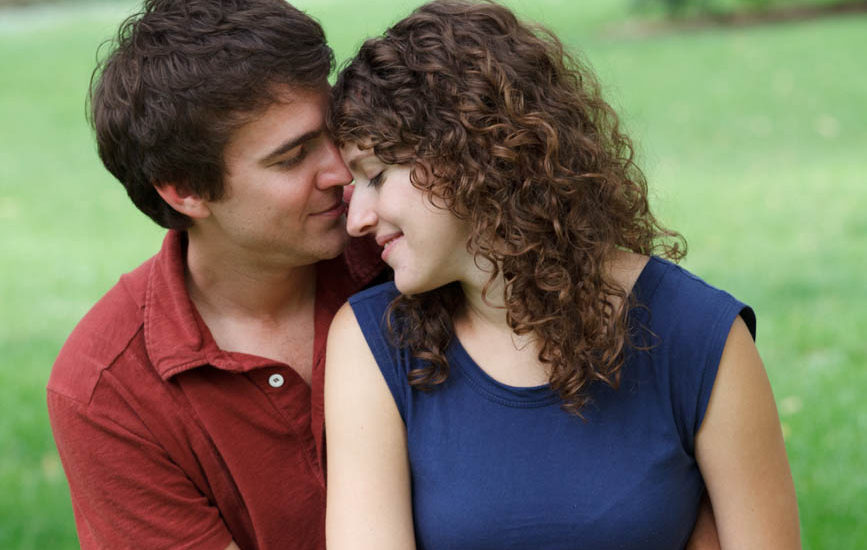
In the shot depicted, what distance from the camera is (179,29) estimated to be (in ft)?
8.95

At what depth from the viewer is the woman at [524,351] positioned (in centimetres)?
239

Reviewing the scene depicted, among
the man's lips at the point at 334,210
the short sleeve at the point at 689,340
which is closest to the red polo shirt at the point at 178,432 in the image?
the man's lips at the point at 334,210

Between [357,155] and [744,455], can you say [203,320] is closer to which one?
[357,155]

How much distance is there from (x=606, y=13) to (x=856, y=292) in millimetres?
12591

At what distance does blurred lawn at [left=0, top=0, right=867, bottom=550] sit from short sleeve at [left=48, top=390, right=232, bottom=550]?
1088 millimetres

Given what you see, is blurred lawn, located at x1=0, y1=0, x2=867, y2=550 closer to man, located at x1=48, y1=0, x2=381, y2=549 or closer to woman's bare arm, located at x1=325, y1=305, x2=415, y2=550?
man, located at x1=48, y1=0, x2=381, y2=549

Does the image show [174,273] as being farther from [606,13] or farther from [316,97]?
[606,13]

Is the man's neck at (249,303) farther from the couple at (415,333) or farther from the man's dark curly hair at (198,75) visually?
the man's dark curly hair at (198,75)

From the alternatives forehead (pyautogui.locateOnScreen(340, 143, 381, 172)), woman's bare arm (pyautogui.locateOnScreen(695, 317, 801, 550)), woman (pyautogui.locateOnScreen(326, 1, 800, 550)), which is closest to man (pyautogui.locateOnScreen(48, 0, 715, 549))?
forehead (pyautogui.locateOnScreen(340, 143, 381, 172))

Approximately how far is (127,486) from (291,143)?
0.89 metres

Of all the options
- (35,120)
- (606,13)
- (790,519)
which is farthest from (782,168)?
(606,13)

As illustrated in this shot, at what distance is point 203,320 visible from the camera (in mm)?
2918

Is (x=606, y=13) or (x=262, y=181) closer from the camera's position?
(x=262, y=181)

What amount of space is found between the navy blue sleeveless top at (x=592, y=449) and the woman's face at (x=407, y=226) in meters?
0.23
